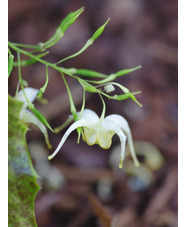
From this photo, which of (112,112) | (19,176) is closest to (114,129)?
(19,176)

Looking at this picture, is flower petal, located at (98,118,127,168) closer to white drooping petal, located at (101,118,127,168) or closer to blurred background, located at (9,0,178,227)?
white drooping petal, located at (101,118,127,168)

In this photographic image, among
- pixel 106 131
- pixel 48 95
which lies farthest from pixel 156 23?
pixel 106 131

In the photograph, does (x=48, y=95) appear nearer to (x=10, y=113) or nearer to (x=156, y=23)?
(x=156, y=23)

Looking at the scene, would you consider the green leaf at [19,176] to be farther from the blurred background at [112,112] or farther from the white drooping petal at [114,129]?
the blurred background at [112,112]

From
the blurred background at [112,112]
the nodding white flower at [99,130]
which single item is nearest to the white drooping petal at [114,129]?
the nodding white flower at [99,130]

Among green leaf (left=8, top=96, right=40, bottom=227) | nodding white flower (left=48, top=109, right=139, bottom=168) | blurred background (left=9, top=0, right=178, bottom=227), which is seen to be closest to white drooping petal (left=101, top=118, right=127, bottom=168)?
nodding white flower (left=48, top=109, right=139, bottom=168)

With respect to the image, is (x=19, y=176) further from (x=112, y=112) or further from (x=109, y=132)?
(x=112, y=112)
